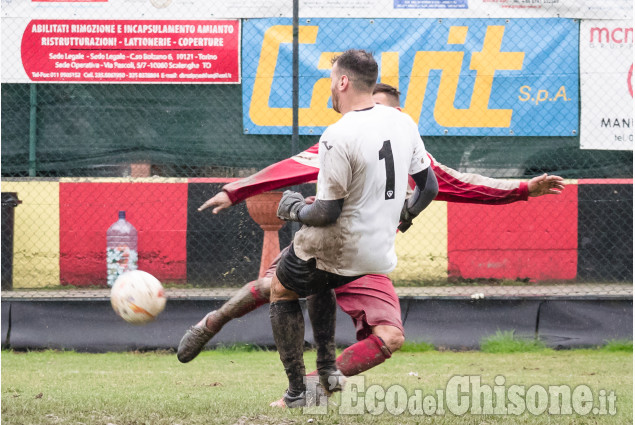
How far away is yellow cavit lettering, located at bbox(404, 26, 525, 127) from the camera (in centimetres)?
878

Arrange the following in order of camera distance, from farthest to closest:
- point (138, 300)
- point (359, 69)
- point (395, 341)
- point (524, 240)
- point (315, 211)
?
point (524, 240), point (138, 300), point (395, 341), point (359, 69), point (315, 211)

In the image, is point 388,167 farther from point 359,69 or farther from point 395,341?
point 395,341

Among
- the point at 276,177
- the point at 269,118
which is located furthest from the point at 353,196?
the point at 269,118

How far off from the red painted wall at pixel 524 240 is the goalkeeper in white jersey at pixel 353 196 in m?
4.98

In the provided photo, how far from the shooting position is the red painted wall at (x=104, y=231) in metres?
9.30

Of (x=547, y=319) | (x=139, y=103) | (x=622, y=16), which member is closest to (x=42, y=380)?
(x=139, y=103)

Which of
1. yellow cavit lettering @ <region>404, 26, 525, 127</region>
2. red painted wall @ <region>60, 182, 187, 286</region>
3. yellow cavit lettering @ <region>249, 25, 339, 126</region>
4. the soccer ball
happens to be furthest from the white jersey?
red painted wall @ <region>60, 182, 187, 286</region>

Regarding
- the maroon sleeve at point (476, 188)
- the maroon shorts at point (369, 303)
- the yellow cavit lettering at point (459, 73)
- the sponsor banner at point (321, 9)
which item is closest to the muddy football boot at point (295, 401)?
the maroon shorts at point (369, 303)

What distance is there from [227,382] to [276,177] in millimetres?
2635

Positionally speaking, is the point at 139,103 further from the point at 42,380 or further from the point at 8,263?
the point at 42,380

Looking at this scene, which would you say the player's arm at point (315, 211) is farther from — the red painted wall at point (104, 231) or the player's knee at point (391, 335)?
the red painted wall at point (104, 231)

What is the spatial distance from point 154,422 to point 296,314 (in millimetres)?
1005

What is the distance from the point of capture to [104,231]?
9.32 metres

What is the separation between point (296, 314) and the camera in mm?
4914
